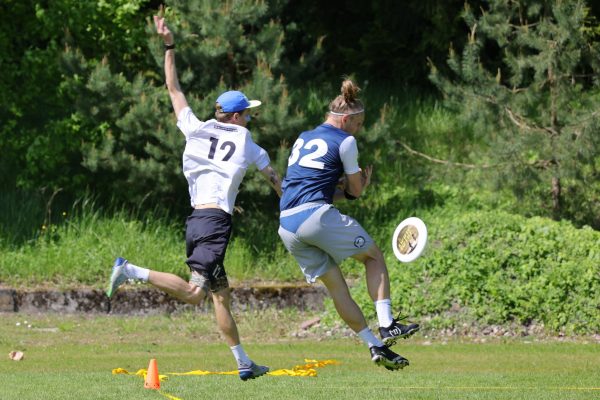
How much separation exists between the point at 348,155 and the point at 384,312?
121 centimetres

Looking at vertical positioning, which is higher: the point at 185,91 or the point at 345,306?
the point at 185,91

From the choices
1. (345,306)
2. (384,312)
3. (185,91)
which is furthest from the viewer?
(185,91)

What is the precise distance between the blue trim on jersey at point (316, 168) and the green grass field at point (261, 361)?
1.53 m

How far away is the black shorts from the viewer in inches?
348

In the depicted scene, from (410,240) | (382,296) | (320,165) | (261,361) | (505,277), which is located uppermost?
(320,165)

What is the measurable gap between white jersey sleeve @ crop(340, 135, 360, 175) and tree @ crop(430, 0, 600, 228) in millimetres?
7110

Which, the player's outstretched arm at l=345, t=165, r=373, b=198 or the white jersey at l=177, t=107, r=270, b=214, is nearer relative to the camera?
the player's outstretched arm at l=345, t=165, r=373, b=198

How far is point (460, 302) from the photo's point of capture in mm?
13617

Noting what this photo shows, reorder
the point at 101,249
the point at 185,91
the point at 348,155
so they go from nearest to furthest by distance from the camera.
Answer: the point at 348,155, the point at 101,249, the point at 185,91

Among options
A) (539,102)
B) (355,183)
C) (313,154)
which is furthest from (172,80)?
(539,102)

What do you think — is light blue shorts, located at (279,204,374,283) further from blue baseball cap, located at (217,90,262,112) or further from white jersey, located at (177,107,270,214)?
blue baseball cap, located at (217,90,262,112)

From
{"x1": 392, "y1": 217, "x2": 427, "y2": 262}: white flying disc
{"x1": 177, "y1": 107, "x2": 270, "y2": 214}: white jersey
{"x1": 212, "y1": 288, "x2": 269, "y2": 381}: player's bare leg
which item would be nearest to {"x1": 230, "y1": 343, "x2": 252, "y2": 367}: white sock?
{"x1": 212, "y1": 288, "x2": 269, "y2": 381}: player's bare leg

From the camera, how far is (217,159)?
894 centimetres

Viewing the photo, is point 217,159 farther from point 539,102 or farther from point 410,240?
point 539,102
